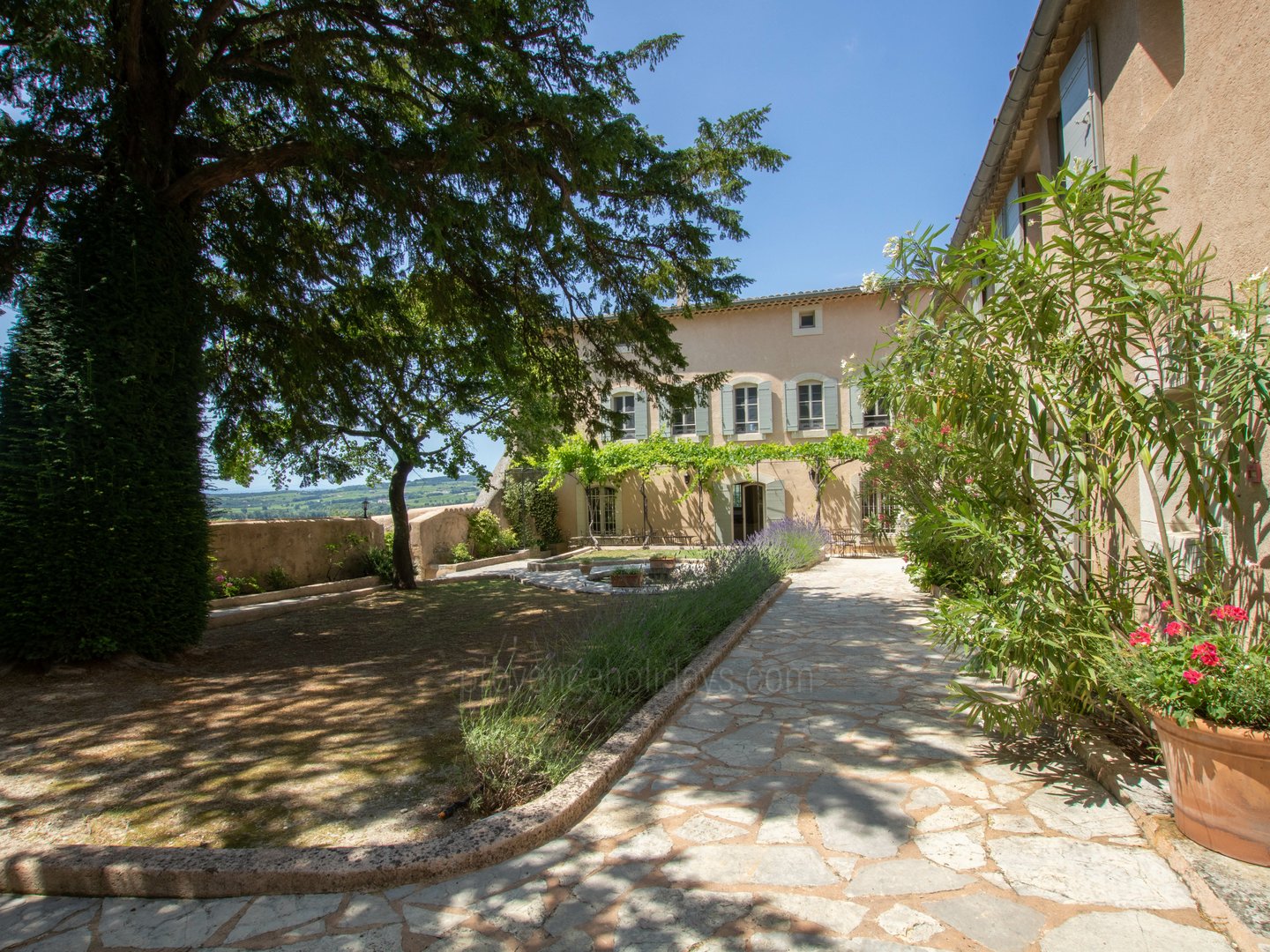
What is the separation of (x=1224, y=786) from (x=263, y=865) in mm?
3738

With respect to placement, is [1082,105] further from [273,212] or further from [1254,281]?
[273,212]

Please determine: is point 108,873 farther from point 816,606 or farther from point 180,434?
point 816,606

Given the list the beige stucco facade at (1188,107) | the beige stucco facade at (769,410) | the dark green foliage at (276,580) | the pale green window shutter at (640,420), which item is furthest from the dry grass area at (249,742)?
the pale green window shutter at (640,420)

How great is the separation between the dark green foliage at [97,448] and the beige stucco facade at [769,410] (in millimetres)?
14426

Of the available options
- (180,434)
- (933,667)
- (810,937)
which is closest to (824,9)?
(933,667)

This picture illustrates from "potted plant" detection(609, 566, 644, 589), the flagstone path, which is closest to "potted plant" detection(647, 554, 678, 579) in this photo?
"potted plant" detection(609, 566, 644, 589)

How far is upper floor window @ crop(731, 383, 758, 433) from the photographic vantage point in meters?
21.0

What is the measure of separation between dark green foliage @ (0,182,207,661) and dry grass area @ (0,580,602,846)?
492mm

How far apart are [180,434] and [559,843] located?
561 centimetres

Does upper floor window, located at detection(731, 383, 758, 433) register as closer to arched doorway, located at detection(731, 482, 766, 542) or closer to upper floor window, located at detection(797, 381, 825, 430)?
upper floor window, located at detection(797, 381, 825, 430)

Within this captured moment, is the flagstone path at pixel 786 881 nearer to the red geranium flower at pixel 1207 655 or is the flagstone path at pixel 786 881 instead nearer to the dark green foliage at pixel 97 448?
the red geranium flower at pixel 1207 655

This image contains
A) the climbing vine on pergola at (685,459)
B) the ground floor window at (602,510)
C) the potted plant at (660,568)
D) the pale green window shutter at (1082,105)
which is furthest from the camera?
the ground floor window at (602,510)

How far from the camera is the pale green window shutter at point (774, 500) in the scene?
20.0 meters

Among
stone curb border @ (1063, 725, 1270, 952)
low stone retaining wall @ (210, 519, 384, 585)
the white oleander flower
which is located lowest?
stone curb border @ (1063, 725, 1270, 952)
